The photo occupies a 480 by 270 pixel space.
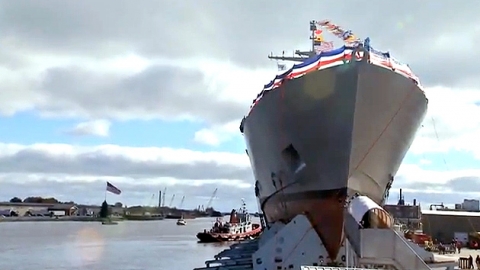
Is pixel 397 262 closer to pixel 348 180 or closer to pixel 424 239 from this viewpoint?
pixel 348 180

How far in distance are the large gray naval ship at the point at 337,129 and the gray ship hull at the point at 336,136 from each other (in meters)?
0.02

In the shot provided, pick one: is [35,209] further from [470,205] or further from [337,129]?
[337,129]

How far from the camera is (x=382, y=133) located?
41.7 ft

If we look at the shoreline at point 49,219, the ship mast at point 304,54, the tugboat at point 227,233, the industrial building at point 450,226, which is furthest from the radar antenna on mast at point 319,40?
the shoreline at point 49,219

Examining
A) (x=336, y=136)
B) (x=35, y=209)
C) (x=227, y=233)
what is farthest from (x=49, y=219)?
(x=336, y=136)

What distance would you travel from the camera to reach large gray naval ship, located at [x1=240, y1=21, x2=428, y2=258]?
12.0 metres

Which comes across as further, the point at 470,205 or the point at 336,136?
the point at 470,205

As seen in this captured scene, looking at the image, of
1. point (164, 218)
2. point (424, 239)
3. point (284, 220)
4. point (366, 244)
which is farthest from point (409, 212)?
point (164, 218)

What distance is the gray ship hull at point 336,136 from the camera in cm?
1203

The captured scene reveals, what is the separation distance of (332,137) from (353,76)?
1.42m

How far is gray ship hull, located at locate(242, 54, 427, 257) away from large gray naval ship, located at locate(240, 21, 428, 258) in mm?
21

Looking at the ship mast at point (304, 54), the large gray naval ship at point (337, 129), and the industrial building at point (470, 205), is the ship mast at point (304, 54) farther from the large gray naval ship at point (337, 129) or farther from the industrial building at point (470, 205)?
the industrial building at point (470, 205)

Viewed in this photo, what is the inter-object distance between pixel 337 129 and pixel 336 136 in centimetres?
16

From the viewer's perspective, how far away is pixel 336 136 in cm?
1217
